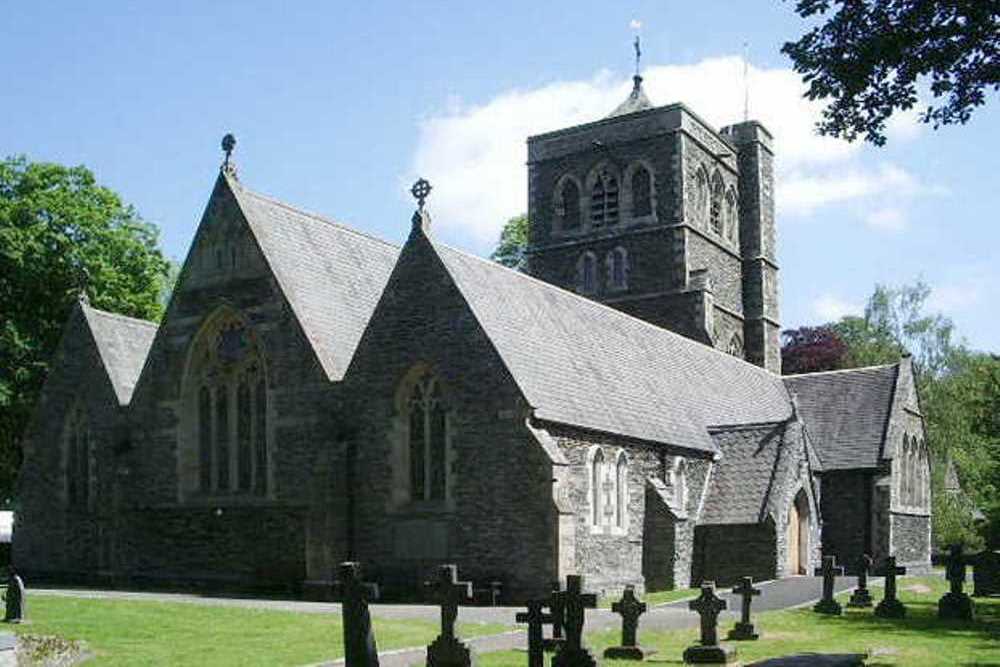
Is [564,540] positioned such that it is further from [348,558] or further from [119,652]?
[119,652]

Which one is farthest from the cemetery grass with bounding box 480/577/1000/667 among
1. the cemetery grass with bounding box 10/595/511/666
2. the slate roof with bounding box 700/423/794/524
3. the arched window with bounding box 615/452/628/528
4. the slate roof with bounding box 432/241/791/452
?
the slate roof with bounding box 700/423/794/524

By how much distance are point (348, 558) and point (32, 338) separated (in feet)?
62.1

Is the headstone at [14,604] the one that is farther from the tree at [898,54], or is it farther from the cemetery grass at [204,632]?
the tree at [898,54]

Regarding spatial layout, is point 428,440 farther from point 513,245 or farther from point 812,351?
point 812,351

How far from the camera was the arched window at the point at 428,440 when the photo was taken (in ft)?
89.7

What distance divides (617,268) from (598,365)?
1848cm

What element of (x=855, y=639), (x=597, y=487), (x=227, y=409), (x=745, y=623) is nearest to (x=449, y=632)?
(x=745, y=623)

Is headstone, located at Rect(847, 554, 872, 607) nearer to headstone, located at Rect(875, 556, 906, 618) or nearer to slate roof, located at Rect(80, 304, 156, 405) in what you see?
headstone, located at Rect(875, 556, 906, 618)

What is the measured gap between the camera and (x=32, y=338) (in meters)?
41.3

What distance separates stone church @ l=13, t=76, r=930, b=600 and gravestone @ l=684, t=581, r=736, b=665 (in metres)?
8.16

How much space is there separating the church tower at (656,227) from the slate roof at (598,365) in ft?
19.4

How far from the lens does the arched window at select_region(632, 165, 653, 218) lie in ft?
162

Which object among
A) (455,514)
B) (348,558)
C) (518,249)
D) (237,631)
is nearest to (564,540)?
(455,514)

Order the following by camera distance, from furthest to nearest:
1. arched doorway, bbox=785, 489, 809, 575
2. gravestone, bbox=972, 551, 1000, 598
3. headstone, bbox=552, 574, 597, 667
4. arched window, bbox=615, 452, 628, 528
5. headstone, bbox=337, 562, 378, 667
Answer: arched doorway, bbox=785, 489, 809, 575, gravestone, bbox=972, 551, 1000, 598, arched window, bbox=615, 452, 628, 528, headstone, bbox=552, 574, 597, 667, headstone, bbox=337, 562, 378, 667
